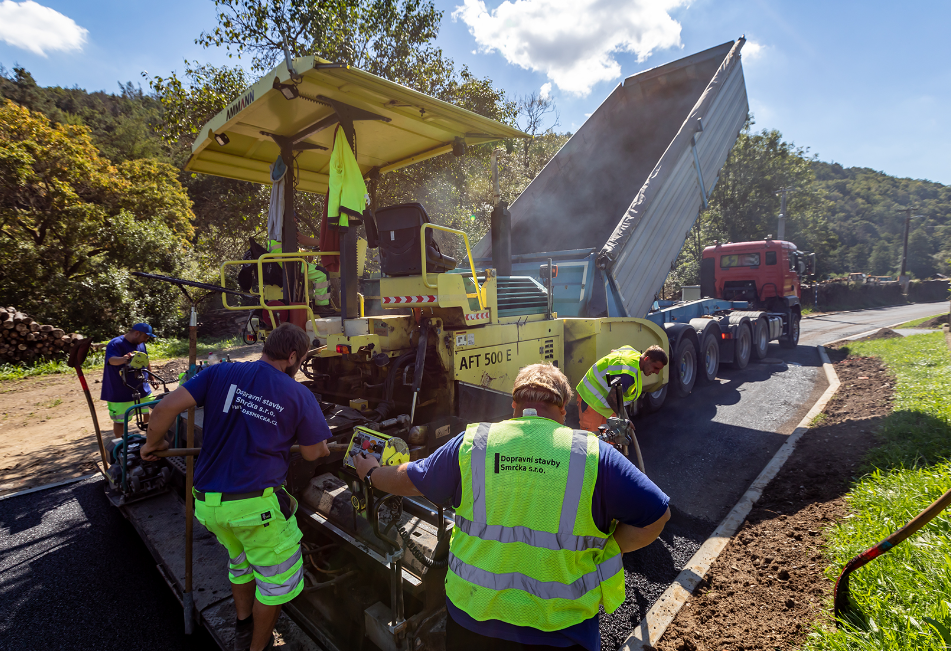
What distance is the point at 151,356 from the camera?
11.3 metres

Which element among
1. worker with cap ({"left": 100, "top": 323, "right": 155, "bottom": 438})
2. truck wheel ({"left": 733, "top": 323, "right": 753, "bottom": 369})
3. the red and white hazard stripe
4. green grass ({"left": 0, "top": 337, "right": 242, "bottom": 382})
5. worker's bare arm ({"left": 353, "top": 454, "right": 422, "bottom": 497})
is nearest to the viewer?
worker's bare arm ({"left": 353, "top": 454, "right": 422, "bottom": 497})

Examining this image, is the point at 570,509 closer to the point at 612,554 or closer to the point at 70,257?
the point at 612,554

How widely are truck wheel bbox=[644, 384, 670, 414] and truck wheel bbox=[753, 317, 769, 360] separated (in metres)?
4.35

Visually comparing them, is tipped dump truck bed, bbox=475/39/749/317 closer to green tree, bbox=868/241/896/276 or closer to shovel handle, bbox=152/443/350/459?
shovel handle, bbox=152/443/350/459

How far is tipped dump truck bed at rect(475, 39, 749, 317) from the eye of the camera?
600 cm

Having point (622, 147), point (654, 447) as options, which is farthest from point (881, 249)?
point (654, 447)

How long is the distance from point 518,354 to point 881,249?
63.1 meters

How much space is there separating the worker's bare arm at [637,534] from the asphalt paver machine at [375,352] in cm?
77

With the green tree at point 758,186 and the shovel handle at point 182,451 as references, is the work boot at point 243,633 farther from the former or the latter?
the green tree at point 758,186

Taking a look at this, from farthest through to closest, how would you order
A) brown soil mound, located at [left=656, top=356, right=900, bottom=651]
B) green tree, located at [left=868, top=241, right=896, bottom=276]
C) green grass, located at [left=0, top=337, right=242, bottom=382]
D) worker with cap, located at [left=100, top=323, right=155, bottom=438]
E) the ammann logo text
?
1. green tree, located at [left=868, top=241, right=896, bottom=276]
2. green grass, located at [left=0, top=337, right=242, bottom=382]
3. worker with cap, located at [left=100, top=323, right=155, bottom=438]
4. the ammann logo text
5. brown soil mound, located at [left=656, top=356, right=900, bottom=651]

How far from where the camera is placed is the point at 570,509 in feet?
4.43

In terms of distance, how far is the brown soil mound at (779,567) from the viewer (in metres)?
2.39

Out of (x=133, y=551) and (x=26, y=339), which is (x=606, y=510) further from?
(x=26, y=339)

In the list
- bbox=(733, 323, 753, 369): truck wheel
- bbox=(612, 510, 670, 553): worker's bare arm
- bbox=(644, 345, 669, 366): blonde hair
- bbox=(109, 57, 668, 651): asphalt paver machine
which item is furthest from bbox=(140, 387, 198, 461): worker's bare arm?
bbox=(733, 323, 753, 369): truck wheel
